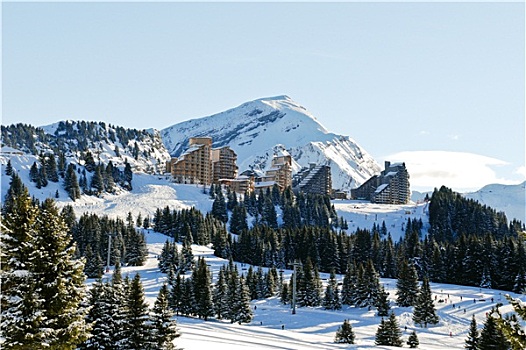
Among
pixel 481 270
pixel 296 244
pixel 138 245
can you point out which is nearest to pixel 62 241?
pixel 138 245

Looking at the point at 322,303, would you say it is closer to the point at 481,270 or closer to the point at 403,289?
the point at 403,289

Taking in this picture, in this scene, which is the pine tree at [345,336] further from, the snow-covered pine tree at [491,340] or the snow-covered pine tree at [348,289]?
the snow-covered pine tree at [348,289]

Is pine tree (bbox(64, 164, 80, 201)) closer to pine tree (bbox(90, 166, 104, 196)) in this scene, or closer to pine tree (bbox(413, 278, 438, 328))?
pine tree (bbox(90, 166, 104, 196))

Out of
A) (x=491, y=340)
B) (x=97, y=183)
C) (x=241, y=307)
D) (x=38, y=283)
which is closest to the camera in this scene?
(x=38, y=283)

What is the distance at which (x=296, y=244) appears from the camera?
12081 cm

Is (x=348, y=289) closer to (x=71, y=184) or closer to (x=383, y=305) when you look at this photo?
(x=383, y=305)

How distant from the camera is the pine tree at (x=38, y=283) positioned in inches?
835

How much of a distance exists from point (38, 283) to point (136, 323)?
43.1ft

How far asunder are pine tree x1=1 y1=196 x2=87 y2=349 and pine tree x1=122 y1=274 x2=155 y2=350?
1110 centimetres

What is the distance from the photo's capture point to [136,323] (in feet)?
112

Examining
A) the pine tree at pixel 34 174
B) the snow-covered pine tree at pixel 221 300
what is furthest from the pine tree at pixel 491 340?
the pine tree at pixel 34 174

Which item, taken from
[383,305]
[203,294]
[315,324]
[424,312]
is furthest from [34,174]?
[424,312]

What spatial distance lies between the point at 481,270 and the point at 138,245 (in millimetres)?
58311

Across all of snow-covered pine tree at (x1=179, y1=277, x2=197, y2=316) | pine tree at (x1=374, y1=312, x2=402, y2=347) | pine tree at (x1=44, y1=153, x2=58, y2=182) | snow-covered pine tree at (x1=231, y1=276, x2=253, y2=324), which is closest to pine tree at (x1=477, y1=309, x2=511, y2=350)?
pine tree at (x1=374, y1=312, x2=402, y2=347)
